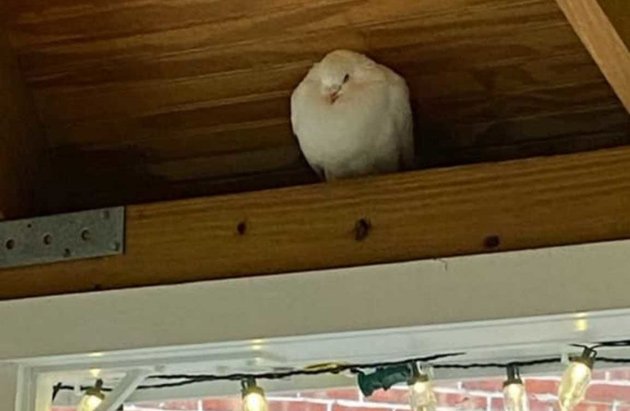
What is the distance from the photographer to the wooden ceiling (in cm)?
154

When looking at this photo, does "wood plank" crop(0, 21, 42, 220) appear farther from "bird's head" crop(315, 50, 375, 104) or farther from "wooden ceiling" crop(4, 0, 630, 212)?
"bird's head" crop(315, 50, 375, 104)

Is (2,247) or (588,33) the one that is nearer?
(588,33)

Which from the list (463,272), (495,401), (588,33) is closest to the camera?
(588,33)

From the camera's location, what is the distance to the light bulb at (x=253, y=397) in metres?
1.64

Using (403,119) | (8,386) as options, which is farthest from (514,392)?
(8,386)

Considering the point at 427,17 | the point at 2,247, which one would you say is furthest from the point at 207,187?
the point at 427,17

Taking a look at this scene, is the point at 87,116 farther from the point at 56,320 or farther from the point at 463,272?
the point at 463,272

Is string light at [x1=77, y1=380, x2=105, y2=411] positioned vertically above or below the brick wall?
above

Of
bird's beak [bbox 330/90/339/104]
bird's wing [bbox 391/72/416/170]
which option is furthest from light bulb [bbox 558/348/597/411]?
bird's beak [bbox 330/90/339/104]

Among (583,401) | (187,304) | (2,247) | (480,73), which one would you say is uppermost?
(480,73)

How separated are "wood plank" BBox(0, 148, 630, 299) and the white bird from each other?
0.12ft

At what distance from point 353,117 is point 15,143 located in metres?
0.44

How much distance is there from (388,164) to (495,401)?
1.10ft

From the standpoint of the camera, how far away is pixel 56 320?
1576mm
